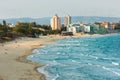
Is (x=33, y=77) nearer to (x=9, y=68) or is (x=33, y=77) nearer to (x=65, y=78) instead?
(x=65, y=78)

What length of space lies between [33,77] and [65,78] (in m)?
2.88

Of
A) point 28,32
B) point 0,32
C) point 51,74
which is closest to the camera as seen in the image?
point 51,74

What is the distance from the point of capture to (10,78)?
28.8 meters

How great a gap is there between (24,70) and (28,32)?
105 m

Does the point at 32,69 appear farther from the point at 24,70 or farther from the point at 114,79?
the point at 114,79

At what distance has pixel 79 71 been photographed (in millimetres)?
34906

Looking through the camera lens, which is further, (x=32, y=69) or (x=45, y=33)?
(x=45, y=33)

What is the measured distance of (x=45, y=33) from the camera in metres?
166

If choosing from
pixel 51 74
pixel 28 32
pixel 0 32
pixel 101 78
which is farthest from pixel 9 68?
pixel 28 32

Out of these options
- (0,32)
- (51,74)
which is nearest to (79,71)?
(51,74)

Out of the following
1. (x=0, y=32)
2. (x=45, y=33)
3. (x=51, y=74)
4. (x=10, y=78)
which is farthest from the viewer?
(x=45, y=33)

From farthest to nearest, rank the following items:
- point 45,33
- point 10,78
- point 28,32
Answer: point 45,33, point 28,32, point 10,78

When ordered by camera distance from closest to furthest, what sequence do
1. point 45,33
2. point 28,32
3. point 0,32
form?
point 0,32 < point 28,32 < point 45,33

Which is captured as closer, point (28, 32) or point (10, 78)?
point (10, 78)
